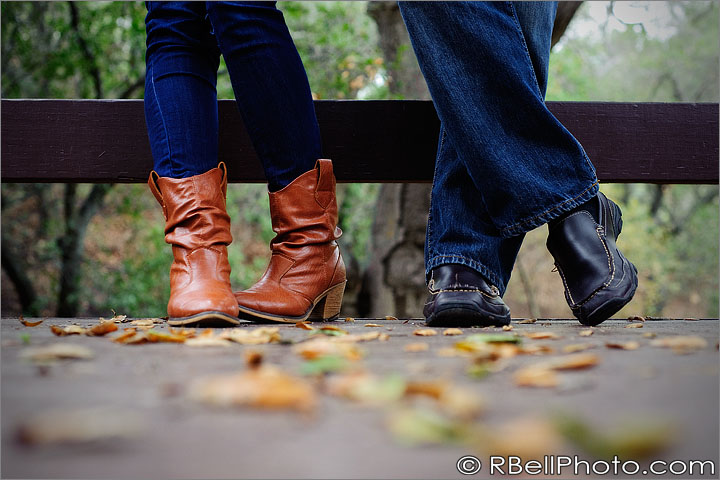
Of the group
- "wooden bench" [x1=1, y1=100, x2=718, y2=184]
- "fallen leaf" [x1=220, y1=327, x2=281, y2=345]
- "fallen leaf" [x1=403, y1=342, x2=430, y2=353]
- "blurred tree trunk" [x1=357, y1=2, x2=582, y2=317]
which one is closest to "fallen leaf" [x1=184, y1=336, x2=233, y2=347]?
"fallen leaf" [x1=220, y1=327, x2=281, y2=345]

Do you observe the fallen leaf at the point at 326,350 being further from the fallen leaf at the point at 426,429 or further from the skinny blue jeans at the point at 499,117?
the skinny blue jeans at the point at 499,117

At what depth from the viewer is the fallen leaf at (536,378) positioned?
63 cm

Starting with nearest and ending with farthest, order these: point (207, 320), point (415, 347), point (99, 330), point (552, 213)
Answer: point (415, 347)
point (99, 330)
point (207, 320)
point (552, 213)

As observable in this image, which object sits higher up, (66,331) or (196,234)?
(196,234)

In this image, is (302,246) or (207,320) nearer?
(207,320)

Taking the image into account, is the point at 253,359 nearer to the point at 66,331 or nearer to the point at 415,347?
the point at 415,347

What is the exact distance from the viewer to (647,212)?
10164mm

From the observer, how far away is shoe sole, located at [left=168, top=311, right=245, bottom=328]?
45.4 inches

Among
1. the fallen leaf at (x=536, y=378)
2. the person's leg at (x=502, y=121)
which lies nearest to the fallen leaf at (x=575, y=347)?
the fallen leaf at (x=536, y=378)

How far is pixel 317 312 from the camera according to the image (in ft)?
4.82

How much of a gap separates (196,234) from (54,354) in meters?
0.53

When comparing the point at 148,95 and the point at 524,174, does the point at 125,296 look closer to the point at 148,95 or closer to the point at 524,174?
the point at 148,95

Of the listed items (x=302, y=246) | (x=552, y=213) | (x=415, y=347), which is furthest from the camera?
(x=302, y=246)

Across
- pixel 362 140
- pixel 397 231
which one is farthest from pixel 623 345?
pixel 397 231
